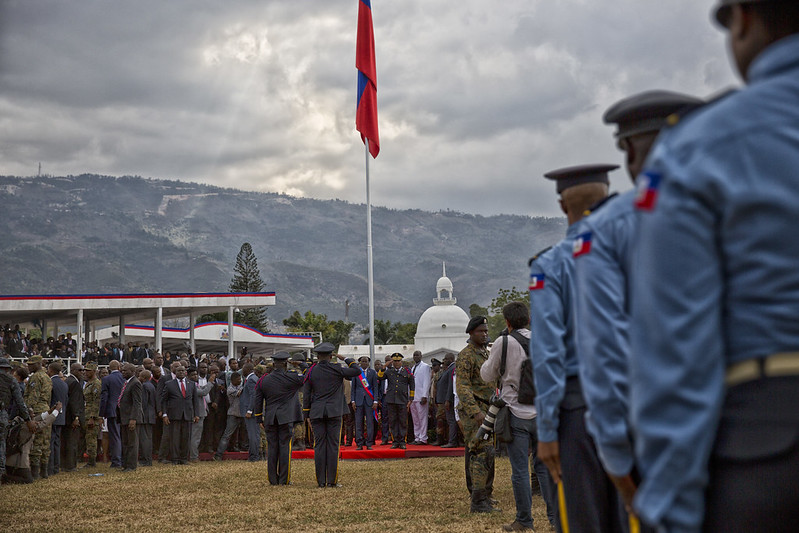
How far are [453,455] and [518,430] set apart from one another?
33.1 ft

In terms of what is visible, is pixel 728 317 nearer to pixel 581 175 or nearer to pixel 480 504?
pixel 581 175

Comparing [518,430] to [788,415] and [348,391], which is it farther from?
[348,391]

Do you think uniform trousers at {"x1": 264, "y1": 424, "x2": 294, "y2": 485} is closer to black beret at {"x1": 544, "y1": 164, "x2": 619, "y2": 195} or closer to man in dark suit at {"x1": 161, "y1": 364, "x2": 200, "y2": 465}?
man in dark suit at {"x1": 161, "y1": 364, "x2": 200, "y2": 465}

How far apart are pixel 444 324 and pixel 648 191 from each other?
54626mm

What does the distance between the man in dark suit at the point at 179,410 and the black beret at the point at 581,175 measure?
48.8ft

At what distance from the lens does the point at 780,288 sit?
1748 mm

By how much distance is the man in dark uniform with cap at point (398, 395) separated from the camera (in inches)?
761

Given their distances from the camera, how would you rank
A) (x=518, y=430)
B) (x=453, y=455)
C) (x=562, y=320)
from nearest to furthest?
(x=562, y=320) → (x=518, y=430) → (x=453, y=455)

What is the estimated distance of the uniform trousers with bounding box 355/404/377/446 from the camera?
65.1 feet

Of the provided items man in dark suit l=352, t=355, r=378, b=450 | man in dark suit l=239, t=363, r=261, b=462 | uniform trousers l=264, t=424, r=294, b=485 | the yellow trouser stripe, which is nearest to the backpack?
the yellow trouser stripe

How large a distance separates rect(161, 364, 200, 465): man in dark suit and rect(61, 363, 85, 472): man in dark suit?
187cm

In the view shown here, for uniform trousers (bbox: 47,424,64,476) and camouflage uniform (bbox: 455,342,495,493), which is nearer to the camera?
camouflage uniform (bbox: 455,342,495,493)

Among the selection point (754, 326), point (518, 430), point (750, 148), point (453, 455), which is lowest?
point (453, 455)

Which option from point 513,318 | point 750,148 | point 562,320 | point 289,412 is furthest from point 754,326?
point 289,412
